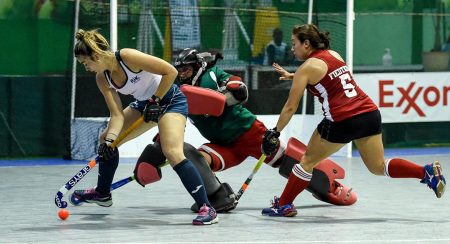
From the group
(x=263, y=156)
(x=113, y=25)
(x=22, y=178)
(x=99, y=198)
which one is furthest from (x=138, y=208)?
(x=113, y=25)

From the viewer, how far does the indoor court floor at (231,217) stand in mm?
7660

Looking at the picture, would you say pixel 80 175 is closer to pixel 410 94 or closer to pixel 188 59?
pixel 188 59

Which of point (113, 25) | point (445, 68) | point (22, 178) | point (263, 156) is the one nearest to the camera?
point (263, 156)

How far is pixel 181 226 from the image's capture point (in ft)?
26.9

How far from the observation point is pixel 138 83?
848 cm

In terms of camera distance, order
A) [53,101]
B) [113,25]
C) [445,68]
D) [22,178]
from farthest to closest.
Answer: [445,68] → [53,101] → [113,25] → [22,178]

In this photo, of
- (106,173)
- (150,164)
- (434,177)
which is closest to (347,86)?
(434,177)

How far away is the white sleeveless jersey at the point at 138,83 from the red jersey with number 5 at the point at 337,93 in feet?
3.87

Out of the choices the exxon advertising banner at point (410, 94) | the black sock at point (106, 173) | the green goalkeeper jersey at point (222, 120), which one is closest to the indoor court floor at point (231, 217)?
the black sock at point (106, 173)

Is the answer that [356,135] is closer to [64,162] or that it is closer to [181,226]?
[181,226]

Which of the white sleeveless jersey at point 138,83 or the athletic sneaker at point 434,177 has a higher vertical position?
the white sleeveless jersey at point 138,83

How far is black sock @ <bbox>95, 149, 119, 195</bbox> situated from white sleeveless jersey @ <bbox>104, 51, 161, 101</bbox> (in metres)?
0.50

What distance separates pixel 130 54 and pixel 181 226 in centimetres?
127

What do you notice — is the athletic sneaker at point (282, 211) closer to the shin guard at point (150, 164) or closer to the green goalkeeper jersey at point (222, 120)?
the green goalkeeper jersey at point (222, 120)
